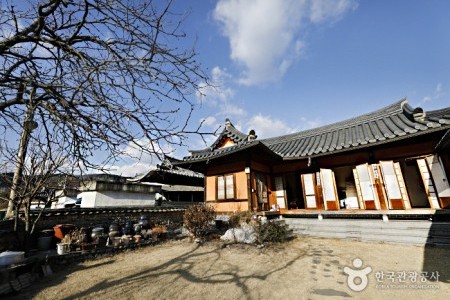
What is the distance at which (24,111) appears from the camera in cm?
283

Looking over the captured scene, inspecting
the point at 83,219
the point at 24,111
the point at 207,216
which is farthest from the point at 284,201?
the point at 24,111

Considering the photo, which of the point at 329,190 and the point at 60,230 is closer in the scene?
the point at 60,230

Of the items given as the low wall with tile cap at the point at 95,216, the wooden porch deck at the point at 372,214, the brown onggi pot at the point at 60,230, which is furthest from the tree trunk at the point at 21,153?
the wooden porch deck at the point at 372,214

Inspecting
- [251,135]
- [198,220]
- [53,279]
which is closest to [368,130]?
[251,135]

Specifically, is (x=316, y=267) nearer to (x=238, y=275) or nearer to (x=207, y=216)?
(x=238, y=275)

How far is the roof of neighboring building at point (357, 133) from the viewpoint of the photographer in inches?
341

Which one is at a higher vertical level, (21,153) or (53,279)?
(21,153)

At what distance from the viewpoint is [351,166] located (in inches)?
426

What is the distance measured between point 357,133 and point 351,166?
2.05 m

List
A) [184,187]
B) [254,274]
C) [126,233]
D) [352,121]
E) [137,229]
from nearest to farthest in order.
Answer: [254,274], [126,233], [137,229], [352,121], [184,187]

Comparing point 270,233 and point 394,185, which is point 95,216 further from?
point 394,185

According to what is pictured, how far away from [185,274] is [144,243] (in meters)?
3.92

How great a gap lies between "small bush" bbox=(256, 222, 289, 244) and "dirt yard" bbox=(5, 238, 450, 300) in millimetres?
510

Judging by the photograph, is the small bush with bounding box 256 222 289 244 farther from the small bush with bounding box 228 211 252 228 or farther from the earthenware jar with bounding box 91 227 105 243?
the earthenware jar with bounding box 91 227 105 243
